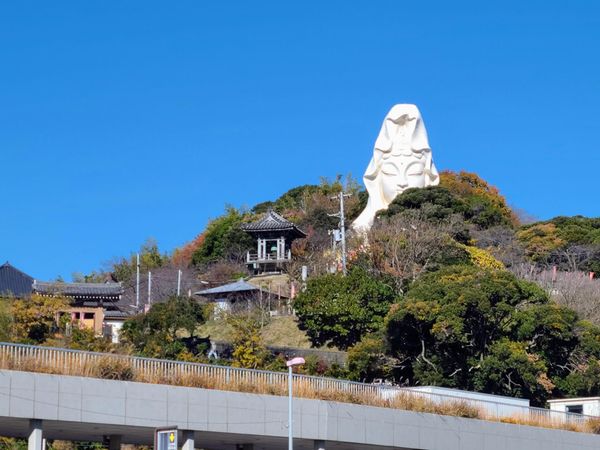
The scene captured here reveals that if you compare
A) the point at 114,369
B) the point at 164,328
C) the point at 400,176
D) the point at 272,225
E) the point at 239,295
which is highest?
the point at 400,176

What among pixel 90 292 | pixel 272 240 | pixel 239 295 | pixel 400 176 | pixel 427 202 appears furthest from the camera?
pixel 272 240

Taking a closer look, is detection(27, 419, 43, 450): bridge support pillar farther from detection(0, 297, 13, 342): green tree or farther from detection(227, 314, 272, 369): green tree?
detection(0, 297, 13, 342): green tree

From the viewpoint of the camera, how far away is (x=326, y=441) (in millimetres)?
30000

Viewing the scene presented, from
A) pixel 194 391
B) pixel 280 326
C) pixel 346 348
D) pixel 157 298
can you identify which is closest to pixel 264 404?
pixel 194 391

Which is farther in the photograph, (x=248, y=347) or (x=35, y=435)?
(x=248, y=347)

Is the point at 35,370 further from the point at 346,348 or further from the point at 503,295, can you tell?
the point at 346,348

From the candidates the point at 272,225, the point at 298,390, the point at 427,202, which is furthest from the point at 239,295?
the point at 298,390

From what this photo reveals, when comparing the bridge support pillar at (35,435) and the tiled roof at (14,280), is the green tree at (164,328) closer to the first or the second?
the tiled roof at (14,280)

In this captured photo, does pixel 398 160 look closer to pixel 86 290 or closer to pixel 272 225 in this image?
pixel 272 225

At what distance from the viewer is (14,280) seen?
6631cm

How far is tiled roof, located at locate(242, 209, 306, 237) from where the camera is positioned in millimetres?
74938

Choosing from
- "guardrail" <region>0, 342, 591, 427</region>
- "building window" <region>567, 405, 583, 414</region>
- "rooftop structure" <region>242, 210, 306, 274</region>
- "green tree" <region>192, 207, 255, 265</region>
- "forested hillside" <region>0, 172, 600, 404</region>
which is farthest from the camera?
"green tree" <region>192, 207, 255, 265</region>

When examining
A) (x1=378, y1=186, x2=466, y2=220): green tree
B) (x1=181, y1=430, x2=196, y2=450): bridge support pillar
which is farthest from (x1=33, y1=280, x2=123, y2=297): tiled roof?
(x1=181, y1=430, x2=196, y2=450): bridge support pillar

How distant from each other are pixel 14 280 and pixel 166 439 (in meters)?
43.9
